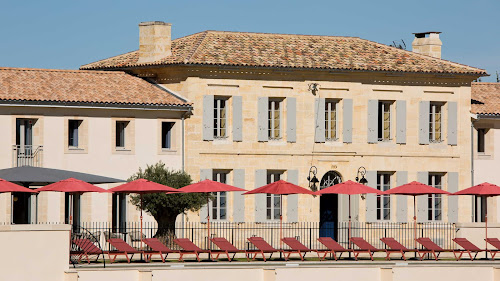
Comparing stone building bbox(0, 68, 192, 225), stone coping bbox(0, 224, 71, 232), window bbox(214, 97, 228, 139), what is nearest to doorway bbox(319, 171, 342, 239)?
window bbox(214, 97, 228, 139)

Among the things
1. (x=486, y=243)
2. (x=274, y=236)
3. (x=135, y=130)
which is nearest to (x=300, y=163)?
(x=274, y=236)

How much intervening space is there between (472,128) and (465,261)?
48.8 ft

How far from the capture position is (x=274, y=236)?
52688 mm

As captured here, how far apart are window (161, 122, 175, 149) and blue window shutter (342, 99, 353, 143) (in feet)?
22.1

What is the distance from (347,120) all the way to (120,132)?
893 centimetres

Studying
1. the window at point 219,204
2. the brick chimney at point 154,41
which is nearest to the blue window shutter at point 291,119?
Answer: the window at point 219,204

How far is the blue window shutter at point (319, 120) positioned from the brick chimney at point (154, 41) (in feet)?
18.9

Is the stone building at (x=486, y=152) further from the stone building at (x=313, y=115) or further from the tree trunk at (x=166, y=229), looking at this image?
the tree trunk at (x=166, y=229)

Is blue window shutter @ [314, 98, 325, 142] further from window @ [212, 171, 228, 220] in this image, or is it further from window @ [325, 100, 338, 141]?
window @ [212, 171, 228, 220]

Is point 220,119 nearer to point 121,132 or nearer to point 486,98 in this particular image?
point 121,132

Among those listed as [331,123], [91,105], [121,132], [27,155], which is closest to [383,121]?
[331,123]

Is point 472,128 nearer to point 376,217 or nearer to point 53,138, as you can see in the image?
point 376,217

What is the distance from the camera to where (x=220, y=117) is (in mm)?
53281

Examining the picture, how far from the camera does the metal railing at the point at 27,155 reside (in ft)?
160
